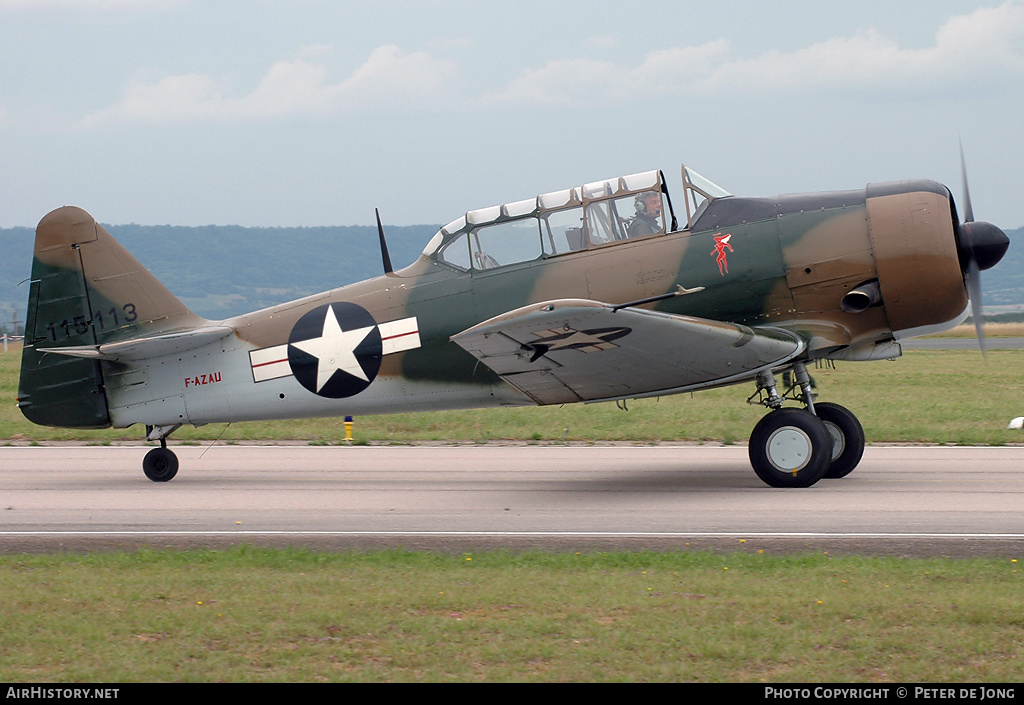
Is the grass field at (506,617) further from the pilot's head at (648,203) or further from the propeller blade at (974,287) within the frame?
the pilot's head at (648,203)

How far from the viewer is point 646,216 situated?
11867mm

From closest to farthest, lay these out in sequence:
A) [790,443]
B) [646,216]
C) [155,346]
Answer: [790,443] < [646,216] < [155,346]

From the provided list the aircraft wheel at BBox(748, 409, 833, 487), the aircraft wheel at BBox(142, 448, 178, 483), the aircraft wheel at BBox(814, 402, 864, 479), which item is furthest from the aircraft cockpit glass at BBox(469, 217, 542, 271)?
the aircraft wheel at BBox(142, 448, 178, 483)

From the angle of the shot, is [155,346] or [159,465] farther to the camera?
[159,465]

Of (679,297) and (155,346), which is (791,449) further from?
(155,346)

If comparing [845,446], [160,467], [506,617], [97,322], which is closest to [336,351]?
[160,467]

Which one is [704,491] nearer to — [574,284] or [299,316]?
[574,284]

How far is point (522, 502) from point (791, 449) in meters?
3.03

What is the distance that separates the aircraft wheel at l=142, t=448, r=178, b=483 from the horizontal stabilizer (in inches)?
55.9

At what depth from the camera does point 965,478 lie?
12.2 metres

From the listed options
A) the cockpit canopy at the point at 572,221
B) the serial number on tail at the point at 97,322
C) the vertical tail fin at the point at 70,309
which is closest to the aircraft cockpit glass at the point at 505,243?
the cockpit canopy at the point at 572,221

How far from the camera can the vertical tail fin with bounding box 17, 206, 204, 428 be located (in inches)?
539
